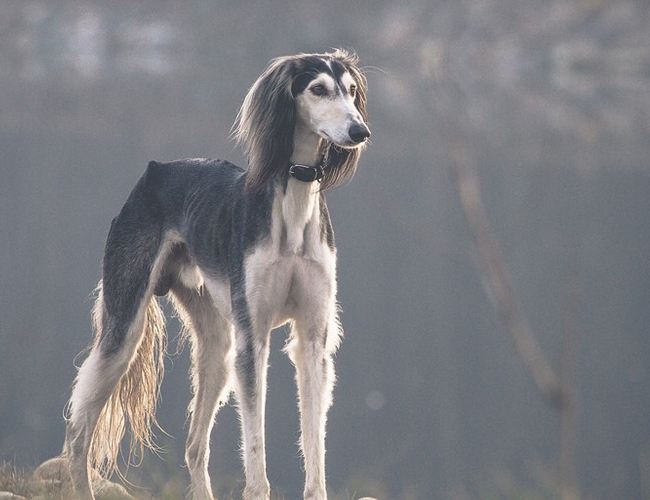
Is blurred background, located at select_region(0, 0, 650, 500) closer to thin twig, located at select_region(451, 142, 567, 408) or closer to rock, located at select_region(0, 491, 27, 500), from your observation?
rock, located at select_region(0, 491, 27, 500)

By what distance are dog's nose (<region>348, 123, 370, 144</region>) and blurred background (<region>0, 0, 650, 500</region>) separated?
40.3ft

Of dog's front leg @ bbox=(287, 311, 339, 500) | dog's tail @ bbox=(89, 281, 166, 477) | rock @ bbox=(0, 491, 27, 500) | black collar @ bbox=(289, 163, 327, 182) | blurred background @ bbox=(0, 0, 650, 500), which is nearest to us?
dog's front leg @ bbox=(287, 311, 339, 500)

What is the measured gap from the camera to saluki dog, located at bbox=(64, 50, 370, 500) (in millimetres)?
4828

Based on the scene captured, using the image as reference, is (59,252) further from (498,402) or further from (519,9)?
(519,9)

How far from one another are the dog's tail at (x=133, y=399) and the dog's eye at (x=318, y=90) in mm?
1219

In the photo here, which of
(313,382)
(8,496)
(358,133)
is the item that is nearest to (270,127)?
(358,133)

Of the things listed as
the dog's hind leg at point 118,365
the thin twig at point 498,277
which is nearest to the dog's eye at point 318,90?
the dog's hind leg at point 118,365

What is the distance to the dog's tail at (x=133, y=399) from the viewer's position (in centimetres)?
571

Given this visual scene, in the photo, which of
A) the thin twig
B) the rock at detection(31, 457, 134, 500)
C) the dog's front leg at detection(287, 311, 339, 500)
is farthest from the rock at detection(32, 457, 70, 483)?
the thin twig

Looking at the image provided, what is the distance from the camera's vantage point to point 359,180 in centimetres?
3709

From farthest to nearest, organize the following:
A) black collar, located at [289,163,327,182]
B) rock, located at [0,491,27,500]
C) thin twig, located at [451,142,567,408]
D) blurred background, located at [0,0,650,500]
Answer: blurred background, located at [0,0,650,500]
rock, located at [0,491,27,500]
black collar, located at [289,163,327,182]
thin twig, located at [451,142,567,408]

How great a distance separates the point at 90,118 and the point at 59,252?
11180mm

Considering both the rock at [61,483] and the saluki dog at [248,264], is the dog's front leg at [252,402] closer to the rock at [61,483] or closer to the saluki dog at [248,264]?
the saluki dog at [248,264]

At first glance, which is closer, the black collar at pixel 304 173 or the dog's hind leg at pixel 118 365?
the black collar at pixel 304 173
